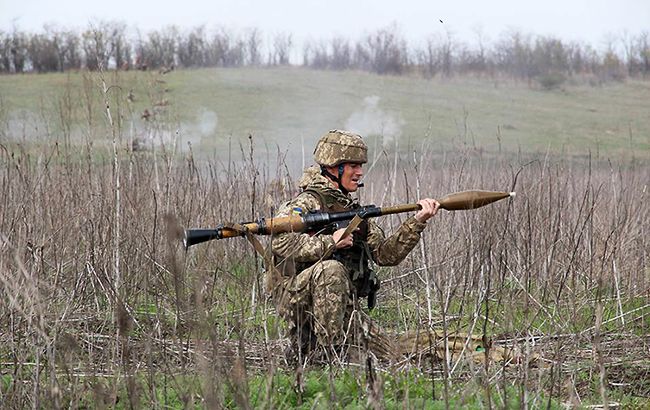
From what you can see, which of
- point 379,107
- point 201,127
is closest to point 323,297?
point 201,127

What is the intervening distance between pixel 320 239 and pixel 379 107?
2407 cm

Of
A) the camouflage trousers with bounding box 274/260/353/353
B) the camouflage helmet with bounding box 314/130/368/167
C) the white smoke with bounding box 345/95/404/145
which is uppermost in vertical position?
the camouflage helmet with bounding box 314/130/368/167

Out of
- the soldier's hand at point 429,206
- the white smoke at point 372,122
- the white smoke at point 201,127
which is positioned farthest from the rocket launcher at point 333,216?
the white smoke at point 372,122

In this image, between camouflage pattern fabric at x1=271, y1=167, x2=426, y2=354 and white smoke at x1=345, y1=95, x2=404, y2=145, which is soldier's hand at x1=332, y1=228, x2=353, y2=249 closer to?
camouflage pattern fabric at x1=271, y1=167, x2=426, y2=354

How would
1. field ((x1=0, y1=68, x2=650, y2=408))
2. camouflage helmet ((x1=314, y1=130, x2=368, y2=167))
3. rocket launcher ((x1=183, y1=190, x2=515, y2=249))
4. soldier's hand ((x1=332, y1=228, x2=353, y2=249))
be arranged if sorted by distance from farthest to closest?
camouflage helmet ((x1=314, y1=130, x2=368, y2=167)) → soldier's hand ((x1=332, y1=228, x2=353, y2=249)) → rocket launcher ((x1=183, y1=190, x2=515, y2=249)) → field ((x1=0, y1=68, x2=650, y2=408))

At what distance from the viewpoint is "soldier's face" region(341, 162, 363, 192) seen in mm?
4559

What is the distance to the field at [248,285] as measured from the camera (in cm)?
299

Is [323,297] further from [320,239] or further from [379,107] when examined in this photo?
[379,107]

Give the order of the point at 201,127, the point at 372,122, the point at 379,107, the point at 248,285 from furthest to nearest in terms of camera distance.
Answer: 1. the point at 379,107
2. the point at 372,122
3. the point at 201,127
4. the point at 248,285

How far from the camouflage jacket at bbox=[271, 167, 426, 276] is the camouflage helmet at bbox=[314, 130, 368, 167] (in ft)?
0.29

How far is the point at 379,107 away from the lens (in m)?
28.1

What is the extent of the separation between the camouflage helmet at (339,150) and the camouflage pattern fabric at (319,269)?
90 millimetres

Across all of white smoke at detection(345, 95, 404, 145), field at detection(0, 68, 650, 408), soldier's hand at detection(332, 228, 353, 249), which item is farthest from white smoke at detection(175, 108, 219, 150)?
soldier's hand at detection(332, 228, 353, 249)

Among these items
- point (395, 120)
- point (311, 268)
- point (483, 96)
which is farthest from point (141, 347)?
point (483, 96)
